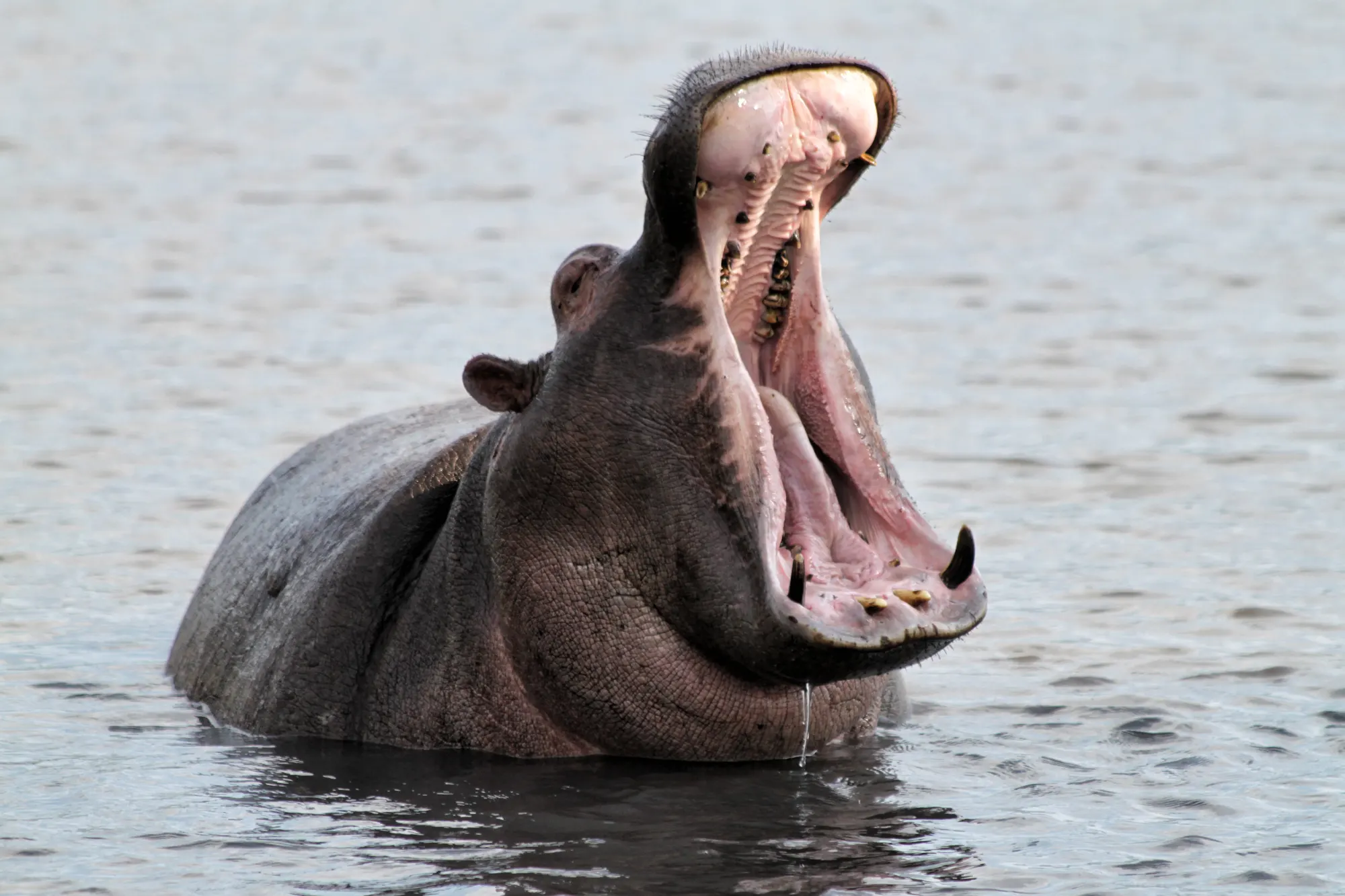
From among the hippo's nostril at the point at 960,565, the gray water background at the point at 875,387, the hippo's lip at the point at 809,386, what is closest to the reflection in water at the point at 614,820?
the gray water background at the point at 875,387

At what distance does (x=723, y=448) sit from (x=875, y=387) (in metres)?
7.26

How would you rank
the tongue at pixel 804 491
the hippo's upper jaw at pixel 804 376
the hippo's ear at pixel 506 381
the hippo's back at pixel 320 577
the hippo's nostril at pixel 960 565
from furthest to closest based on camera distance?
the hippo's back at pixel 320 577 → the hippo's ear at pixel 506 381 → the tongue at pixel 804 491 → the hippo's nostril at pixel 960 565 → the hippo's upper jaw at pixel 804 376

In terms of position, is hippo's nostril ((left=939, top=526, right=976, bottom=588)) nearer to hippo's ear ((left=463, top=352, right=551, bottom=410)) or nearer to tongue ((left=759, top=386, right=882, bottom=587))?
tongue ((left=759, top=386, right=882, bottom=587))

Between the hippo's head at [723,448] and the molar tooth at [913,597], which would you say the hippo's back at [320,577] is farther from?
the molar tooth at [913,597]

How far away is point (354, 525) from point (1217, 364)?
7710 millimetres

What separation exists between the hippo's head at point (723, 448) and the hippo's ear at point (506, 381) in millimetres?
12

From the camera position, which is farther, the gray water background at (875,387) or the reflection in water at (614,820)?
the gray water background at (875,387)

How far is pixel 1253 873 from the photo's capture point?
7219mm

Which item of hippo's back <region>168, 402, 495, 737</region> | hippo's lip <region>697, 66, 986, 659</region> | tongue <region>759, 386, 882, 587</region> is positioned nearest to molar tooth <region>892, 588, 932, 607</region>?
hippo's lip <region>697, 66, 986, 659</region>

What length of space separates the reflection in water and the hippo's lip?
0.65 m

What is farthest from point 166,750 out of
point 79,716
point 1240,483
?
point 1240,483

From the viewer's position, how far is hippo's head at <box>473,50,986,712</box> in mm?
7098

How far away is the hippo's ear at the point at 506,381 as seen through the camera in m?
7.65

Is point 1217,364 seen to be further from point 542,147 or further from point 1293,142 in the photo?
point 542,147
